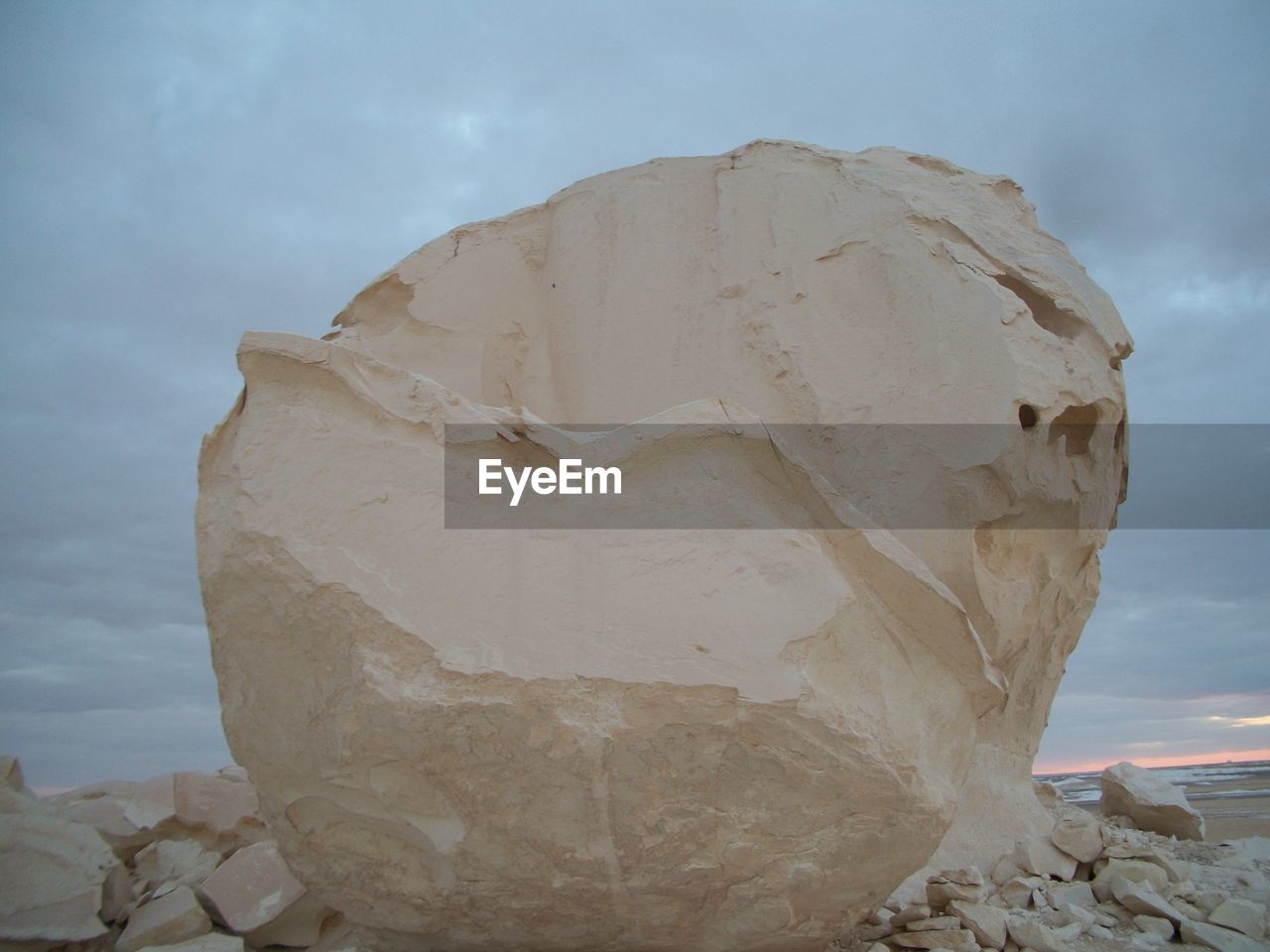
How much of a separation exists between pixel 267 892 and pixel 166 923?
41 centimetres

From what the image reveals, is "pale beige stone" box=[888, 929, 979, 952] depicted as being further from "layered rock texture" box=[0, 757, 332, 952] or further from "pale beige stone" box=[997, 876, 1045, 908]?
"layered rock texture" box=[0, 757, 332, 952]

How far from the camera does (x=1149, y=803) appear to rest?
228 inches

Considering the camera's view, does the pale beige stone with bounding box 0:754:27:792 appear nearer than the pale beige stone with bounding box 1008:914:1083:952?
No

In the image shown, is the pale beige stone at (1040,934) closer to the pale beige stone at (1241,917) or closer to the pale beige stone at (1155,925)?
the pale beige stone at (1155,925)

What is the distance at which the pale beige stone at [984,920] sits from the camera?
376 centimetres

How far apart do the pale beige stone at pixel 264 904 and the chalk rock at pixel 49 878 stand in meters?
0.44

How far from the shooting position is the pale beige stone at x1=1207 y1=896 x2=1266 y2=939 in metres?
3.89

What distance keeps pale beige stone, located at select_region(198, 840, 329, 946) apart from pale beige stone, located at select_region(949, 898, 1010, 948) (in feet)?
8.92

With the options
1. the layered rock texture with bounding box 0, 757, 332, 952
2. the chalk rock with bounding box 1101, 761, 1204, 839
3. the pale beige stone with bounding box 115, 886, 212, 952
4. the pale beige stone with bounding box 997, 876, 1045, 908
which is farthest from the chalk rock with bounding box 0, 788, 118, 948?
the chalk rock with bounding box 1101, 761, 1204, 839

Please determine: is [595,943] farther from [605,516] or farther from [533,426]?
[533,426]

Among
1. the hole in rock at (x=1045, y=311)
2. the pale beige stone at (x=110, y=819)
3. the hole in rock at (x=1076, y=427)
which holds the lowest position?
the pale beige stone at (x=110, y=819)

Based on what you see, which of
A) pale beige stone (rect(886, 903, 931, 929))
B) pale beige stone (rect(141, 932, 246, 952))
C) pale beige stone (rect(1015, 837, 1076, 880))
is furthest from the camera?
pale beige stone (rect(1015, 837, 1076, 880))

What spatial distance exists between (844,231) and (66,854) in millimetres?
4329

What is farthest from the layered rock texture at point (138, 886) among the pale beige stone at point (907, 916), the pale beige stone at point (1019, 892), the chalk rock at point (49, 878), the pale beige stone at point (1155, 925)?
the pale beige stone at point (1155, 925)
